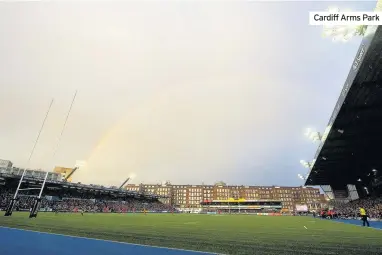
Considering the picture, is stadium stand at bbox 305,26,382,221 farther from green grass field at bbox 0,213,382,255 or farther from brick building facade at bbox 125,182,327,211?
brick building facade at bbox 125,182,327,211

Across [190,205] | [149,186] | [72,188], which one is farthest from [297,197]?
[72,188]

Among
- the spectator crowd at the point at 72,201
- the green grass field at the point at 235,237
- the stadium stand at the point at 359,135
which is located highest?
A: the stadium stand at the point at 359,135

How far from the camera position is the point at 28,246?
24.6ft

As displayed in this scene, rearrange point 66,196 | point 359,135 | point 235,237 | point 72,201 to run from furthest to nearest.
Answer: point 66,196 < point 72,201 < point 359,135 < point 235,237

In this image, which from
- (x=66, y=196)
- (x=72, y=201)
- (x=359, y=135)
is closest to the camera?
(x=359, y=135)

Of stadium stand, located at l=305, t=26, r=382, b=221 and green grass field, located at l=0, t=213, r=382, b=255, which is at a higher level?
stadium stand, located at l=305, t=26, r=382, b=221

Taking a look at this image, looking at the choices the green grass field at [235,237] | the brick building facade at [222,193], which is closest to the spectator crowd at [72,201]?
the green grass field at [235,237]

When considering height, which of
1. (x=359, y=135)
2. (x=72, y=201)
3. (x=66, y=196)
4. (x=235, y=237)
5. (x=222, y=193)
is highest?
(x=222, y=193)

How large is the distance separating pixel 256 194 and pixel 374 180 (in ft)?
477

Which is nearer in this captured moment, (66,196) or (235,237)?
(235,237)

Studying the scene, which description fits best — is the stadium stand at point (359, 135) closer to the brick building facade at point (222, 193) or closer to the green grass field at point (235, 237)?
the green grass field at point (235, 237)

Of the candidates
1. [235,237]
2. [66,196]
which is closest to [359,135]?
[235,237]

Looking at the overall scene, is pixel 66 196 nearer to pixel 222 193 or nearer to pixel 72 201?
pixel 72 201

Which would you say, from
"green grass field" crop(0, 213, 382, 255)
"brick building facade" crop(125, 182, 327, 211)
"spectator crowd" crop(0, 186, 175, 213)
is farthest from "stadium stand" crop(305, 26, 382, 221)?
"brick building facade" crop(125, 182, 327, 211)
